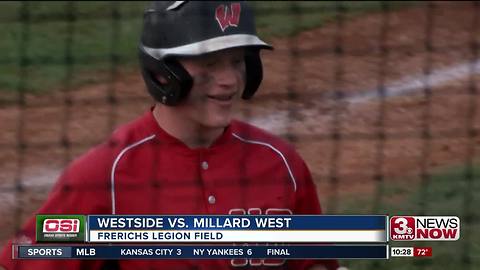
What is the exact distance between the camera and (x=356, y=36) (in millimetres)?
7816

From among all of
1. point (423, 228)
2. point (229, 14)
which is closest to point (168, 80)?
point (229, 14)

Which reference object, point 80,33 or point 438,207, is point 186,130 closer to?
point 438,207

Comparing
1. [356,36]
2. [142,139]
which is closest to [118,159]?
[142,139]

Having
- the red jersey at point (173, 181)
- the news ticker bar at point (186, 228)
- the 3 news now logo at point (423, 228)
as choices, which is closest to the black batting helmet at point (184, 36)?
the red jersey at point (173, 181)

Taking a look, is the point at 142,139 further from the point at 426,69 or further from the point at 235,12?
the point at 426,69

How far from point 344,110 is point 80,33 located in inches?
82.4

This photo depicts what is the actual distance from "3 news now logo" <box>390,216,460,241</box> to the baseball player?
2.97 ft

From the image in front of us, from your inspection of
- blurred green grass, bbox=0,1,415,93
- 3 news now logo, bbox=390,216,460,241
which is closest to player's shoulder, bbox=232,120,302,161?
3 news now logo, bbox=390,216,460,241

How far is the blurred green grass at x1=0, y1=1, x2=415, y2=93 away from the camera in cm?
730

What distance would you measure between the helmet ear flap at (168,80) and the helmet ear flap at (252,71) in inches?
7.3

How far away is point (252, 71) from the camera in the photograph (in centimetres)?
332

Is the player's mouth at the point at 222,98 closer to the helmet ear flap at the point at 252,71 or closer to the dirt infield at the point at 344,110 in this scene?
the helmet ear flap at the point at 252,71

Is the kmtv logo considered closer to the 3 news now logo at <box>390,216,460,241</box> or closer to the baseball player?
the baseball player

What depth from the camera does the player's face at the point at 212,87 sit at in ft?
10.3
